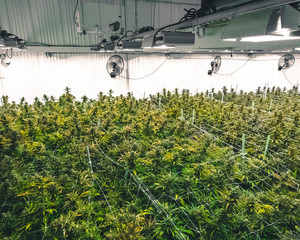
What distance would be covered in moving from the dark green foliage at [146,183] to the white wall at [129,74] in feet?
11.5

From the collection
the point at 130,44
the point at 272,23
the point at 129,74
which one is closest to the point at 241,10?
the point at 272,23

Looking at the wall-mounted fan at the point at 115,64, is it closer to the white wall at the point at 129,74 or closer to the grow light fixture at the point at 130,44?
the white wall at the point at 129,74

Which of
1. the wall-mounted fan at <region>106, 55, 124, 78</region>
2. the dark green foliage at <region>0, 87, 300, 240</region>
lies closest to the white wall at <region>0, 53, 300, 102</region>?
the wall-mounted fan at <region>106, 55, 124, 78</region>

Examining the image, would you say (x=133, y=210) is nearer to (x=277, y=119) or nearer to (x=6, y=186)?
(x=6, y=186)

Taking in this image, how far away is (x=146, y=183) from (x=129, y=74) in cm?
672

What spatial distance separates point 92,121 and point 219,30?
3.39 metres

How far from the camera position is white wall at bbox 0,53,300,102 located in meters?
7.18

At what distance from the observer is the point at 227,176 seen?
8.16 feet

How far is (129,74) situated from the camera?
28.7ft

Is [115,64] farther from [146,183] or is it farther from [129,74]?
[146,183]

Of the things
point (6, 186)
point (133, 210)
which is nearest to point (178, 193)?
point (133, 210)

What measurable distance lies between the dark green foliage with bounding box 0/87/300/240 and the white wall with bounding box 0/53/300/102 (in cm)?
351

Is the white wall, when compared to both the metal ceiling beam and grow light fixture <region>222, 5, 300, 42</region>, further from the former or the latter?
grow light fixture <region>222, 5, 300, 42</region>

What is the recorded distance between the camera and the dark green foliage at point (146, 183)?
199cm
